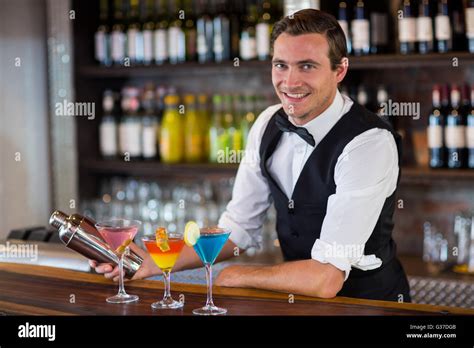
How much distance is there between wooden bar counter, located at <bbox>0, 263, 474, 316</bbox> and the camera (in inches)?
67.9

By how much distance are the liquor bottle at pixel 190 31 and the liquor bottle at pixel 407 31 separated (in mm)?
983

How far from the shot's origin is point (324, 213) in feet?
7.45

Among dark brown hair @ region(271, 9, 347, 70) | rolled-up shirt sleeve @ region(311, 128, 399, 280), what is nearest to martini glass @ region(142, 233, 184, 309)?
rolled-up shirt sleeve @ region(311, 128, 399, 280)

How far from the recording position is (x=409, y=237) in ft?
11.8

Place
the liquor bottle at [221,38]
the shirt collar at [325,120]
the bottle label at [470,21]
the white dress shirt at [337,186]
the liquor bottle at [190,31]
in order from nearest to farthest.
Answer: the white dress shirt at [337,186]
the shirt collar at [325,120]
the bottle label at [470,21]
the liquor bottle at [221,38]
the liquor bottle at [190,31]

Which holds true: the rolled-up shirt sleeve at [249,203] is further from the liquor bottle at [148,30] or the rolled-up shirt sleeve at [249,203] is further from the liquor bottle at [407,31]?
the liquor bottle at [148,30]

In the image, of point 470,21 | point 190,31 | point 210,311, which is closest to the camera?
point 210,311

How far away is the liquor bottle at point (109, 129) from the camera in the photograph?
12.7 feet

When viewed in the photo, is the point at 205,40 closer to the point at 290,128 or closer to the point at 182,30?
the point at 182,30

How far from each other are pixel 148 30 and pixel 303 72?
172cm

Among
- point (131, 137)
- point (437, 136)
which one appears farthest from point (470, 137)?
point (131, 137)

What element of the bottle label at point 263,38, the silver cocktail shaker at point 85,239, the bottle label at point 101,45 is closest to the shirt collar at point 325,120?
the silver cocktail shaker at point 85,239

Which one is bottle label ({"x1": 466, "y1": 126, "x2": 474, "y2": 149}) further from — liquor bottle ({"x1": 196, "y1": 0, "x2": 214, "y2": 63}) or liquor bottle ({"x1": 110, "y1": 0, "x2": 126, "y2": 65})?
liquor bottle ({"x1": 110, "y1": 0, "x2": 126, "y2": 65})
